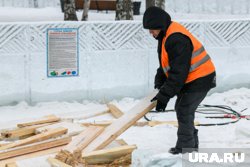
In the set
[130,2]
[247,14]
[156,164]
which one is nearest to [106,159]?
[156,164]

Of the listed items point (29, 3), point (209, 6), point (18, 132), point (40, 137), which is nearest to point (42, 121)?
point (18, 132)

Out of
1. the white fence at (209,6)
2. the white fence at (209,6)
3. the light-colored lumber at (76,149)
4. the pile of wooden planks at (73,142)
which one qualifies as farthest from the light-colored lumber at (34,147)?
the white fence at (209,6)

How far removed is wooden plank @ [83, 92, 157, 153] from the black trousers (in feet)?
1.39

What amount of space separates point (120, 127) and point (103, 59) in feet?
11.1

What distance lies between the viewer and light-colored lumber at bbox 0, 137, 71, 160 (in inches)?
237

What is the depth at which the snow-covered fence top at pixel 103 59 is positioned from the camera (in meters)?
8.89

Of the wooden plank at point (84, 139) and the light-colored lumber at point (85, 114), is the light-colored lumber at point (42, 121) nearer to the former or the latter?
the light-colored lumber at point (85, 114)

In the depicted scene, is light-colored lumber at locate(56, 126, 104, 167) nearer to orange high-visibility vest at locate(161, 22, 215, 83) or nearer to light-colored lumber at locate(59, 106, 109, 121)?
orange high-visibility vest at locate(161, 22, 215, 83)

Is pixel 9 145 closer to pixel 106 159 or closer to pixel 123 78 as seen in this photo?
pixel 106 159

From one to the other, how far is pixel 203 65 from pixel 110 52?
3.82 metres

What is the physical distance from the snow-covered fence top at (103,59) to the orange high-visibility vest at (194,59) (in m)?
3.63

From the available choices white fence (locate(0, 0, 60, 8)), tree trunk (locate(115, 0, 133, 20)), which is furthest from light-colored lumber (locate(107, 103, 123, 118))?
white fence (locate(0, 0, 60, 8))

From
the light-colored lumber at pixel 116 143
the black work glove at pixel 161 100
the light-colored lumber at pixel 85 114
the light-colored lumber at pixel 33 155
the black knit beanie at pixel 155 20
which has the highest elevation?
the black knit beanie at pixel 155 20

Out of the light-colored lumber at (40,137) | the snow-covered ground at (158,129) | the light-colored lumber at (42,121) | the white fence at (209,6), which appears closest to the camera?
the snow-covered ground at (158,129)
